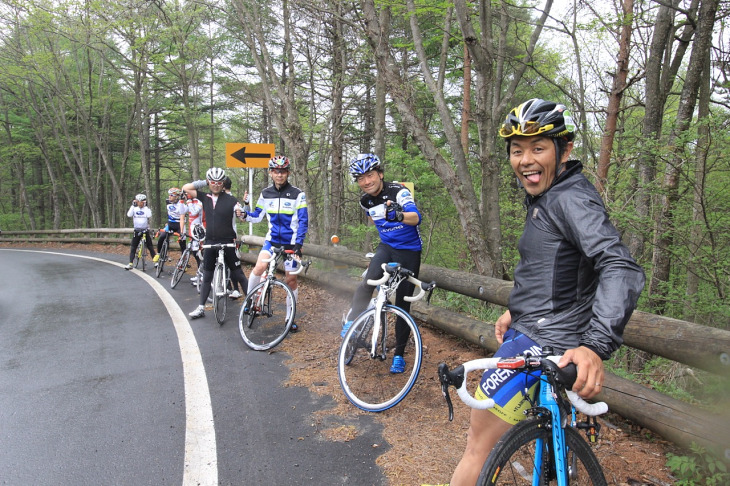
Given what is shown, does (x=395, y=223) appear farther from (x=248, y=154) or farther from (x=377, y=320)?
(x=248, y=154)

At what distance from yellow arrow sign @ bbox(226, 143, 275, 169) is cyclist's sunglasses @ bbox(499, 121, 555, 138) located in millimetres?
8770

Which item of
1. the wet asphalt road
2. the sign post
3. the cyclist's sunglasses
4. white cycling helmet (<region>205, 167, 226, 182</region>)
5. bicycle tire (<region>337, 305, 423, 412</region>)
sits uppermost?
the sign post

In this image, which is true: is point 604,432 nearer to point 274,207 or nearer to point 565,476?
point 565,476

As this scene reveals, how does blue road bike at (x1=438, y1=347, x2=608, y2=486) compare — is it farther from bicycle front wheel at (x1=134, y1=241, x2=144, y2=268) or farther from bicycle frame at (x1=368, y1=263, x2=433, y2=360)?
bicycle front wheel at (x1=134, y1=241, x2=144, y2=268)

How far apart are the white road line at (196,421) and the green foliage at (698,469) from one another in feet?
9.92

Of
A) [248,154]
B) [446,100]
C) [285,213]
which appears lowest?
[285,213]

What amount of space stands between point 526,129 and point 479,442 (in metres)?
1.51

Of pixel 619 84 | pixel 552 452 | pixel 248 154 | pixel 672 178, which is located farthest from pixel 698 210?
pixel 248 154

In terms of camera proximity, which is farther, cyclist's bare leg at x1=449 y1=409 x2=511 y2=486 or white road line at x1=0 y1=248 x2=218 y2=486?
white road line at x1=0 y1=248 x2=218 y2=486

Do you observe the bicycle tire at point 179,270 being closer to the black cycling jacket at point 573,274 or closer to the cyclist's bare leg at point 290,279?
the cyclist's bare leg at point 290,279

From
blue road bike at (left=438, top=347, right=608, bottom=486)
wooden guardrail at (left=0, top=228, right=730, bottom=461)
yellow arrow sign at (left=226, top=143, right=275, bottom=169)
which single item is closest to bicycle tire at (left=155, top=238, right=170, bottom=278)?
yellow arrow sign at (left=226, top=143, right=275, bottom=169)

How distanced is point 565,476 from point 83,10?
23.3 metres

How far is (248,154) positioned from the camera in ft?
34.1

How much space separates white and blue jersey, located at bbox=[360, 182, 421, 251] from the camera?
15.2ft
